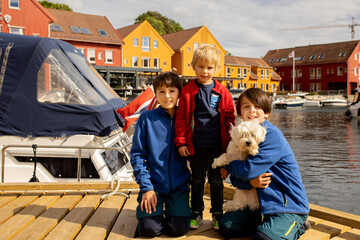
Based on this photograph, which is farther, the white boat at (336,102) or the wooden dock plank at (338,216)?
the white boat at (336,102)

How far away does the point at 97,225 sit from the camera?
3.65m

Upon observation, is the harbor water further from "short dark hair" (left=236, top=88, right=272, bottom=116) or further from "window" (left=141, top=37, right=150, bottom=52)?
"window" (left=141, top=37, right=150, bottom=52)

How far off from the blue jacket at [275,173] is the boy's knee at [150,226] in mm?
927

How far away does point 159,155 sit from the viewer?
11.8ft

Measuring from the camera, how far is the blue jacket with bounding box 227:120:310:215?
3033mm

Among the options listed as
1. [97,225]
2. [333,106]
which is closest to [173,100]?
[97,225]

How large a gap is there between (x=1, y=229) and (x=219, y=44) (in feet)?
189

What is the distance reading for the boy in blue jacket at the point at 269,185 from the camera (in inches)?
119

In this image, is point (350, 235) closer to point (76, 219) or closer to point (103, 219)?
point (103, 219)

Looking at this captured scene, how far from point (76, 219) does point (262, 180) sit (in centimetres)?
211

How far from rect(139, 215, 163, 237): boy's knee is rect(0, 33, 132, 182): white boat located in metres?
2.19

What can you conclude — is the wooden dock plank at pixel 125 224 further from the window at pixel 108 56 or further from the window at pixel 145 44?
the window at pixel 145 44

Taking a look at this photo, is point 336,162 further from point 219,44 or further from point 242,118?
point 219,44

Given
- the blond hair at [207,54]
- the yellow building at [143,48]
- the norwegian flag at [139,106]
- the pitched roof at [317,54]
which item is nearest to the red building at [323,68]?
→ the pitched roof at [317,54]
